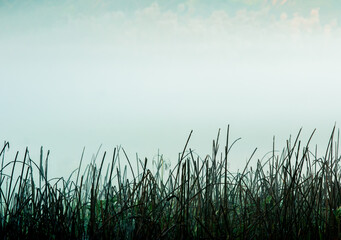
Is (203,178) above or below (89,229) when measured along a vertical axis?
above

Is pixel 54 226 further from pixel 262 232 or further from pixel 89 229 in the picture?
pixel 262 232

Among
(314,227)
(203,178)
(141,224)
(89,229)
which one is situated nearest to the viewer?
(141,224)

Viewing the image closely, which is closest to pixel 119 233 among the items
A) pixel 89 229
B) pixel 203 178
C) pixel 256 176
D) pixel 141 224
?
pixel 89 229

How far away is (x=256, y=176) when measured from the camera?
3037 mm

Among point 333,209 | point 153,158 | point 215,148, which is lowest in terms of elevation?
point 333,209

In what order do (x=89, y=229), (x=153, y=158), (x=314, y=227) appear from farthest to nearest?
(x=153, y=158), (x=314, y=227), (x=89, y=229)

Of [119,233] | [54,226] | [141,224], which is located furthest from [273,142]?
[54,226]

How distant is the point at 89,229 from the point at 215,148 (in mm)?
840

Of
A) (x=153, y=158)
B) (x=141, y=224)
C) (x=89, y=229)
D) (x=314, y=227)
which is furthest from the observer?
(x=153, y=158)

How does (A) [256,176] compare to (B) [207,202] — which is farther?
(A) [256,176]

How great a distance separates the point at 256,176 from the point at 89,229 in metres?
1.34

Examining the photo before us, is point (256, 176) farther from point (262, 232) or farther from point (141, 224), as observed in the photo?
point (141, 224)

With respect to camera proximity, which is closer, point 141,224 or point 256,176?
point 141,224

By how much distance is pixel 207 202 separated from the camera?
7.93ft
